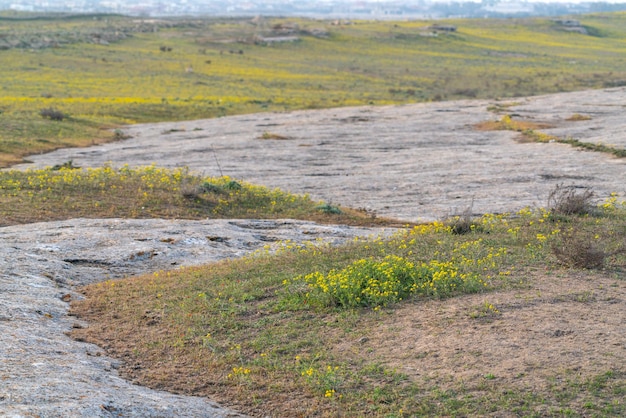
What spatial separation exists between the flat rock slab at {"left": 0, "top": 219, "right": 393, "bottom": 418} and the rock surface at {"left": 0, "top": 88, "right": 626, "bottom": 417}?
2 cm

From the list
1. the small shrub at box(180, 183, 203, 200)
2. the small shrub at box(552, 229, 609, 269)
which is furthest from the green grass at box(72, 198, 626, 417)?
the small shrub at box(180, 183, 203, 200)

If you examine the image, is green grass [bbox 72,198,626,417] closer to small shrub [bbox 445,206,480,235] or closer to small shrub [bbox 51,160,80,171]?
small shrub [bbox 445,206,480,235]

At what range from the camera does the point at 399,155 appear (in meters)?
25.7

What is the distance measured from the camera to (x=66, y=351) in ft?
28.4

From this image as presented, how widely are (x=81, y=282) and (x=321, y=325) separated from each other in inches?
179

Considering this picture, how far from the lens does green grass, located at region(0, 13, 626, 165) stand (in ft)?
132

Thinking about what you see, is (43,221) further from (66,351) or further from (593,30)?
(593,30)

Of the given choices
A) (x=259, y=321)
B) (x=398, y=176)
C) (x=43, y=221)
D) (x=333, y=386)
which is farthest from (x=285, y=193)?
(x=333, y=386)

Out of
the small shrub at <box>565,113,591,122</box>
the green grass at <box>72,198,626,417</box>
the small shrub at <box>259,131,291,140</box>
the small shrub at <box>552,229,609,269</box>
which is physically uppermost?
the small shrub at <box>552,229,609,269</box>

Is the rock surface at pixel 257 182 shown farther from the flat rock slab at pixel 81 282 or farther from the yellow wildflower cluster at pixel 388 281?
the yellow wildflower cluster at pixel 388 281

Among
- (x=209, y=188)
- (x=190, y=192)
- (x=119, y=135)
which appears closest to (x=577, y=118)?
(x=119, y=135)

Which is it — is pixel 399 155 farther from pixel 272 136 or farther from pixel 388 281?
pixel 388 281

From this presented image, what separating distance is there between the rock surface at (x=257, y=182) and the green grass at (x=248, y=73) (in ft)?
16.9

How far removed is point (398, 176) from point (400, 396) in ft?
49.9
